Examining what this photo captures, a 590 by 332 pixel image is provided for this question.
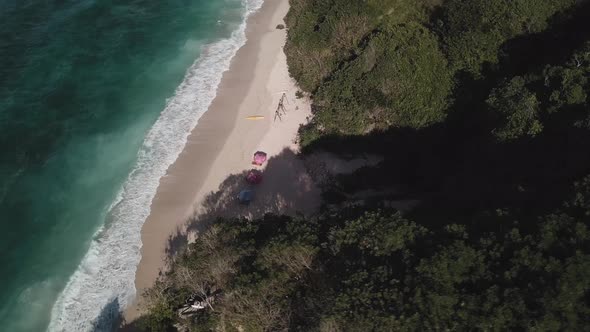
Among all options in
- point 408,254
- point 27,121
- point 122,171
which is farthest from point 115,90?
point 408,254

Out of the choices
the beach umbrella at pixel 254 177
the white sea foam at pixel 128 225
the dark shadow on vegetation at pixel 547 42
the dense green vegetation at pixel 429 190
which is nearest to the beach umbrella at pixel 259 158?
the beach umbrella at pixel 254 177

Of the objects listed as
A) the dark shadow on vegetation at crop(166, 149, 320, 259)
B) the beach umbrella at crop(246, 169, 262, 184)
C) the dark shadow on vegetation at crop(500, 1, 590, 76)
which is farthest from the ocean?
the dark shadow on vegetation at crop(500, 1, 590, 76)

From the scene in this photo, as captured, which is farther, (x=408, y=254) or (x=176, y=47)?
(x=176, y=47)

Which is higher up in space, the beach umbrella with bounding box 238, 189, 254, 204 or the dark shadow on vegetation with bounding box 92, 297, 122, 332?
the beach umbrella with bounding box 238, 189, 254, 204

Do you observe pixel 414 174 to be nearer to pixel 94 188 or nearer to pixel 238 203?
pixel 238 203

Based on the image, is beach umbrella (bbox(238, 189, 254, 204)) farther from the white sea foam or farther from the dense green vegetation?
the white sea foam

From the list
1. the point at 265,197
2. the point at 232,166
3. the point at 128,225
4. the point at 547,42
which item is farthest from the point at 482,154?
the point at 128,225
